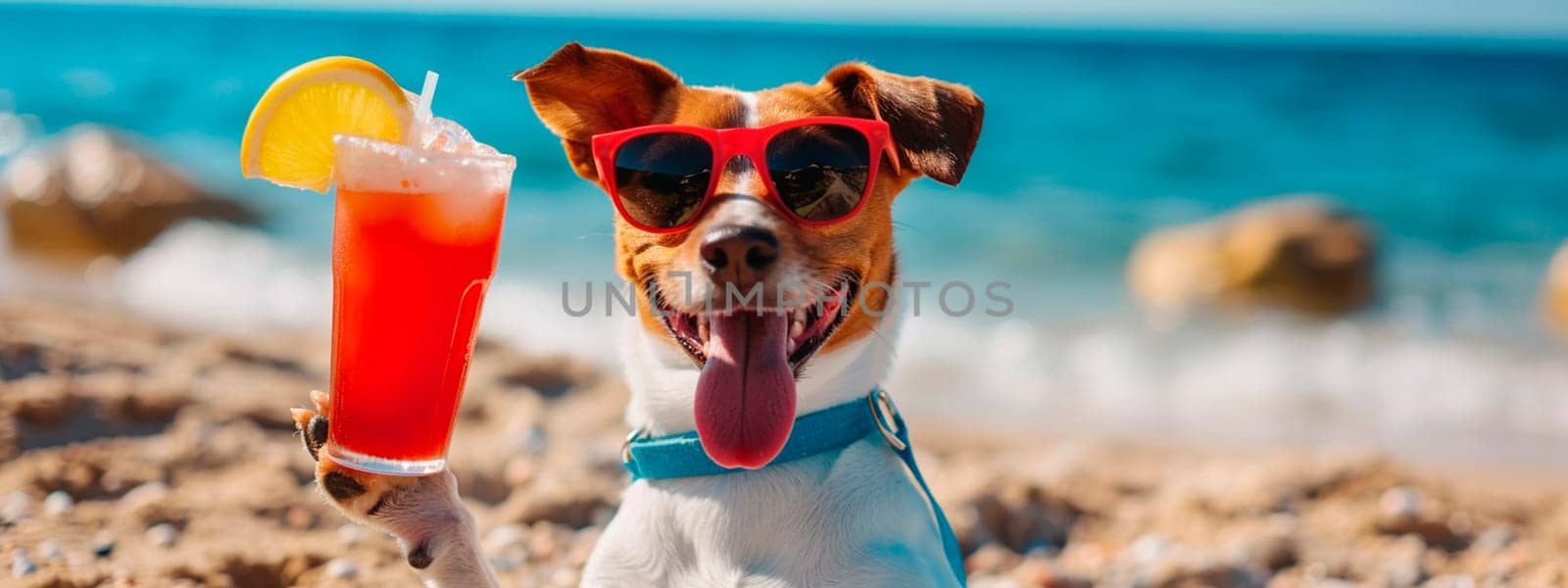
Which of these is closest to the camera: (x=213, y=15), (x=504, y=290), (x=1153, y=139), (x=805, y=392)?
(x=805, y=392)

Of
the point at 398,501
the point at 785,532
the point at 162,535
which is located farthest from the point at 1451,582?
the point at 162,535

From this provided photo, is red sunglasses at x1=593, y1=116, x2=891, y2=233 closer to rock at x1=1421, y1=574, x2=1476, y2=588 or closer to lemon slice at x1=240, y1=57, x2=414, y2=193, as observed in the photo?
lemon slice at x1=240, y1=57, x2=414, y2=193

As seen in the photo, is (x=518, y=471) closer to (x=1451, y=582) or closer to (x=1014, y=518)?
(x=1014, y=518)

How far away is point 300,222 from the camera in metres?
12.2

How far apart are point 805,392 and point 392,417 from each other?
853mm

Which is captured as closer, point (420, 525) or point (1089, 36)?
point (420, 525)

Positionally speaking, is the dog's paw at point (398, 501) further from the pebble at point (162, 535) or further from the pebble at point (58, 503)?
the pebble at point (58, 503)

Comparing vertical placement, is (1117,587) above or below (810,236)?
below

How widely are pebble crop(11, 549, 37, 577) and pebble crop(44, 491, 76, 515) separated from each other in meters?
0.50

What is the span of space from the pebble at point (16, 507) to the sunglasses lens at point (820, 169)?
2646 millimetres

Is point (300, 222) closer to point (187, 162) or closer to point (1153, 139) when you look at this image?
point (187, 162)

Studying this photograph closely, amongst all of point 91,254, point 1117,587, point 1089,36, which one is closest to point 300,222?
point 91,254

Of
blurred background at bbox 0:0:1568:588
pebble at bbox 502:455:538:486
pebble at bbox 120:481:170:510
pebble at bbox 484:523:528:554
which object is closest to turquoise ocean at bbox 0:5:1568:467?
blurred background at bbox 0:0:1568:588

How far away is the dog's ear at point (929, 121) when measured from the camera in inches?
111
